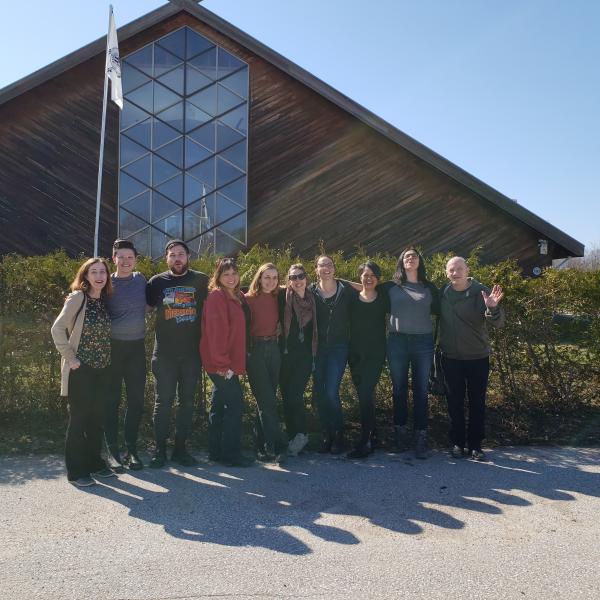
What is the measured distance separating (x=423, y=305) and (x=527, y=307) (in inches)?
61.7

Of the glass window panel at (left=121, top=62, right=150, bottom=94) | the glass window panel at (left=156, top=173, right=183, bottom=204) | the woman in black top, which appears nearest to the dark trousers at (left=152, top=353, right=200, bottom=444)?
the woman in black top

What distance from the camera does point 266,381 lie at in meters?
4.76

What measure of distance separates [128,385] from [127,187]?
9.88 m

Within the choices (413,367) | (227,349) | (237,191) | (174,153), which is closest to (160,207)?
(174,153)

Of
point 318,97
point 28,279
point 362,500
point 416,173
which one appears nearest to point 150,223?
point 318,97

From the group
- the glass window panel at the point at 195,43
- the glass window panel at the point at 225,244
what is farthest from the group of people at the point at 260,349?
the glass window panel at the point at 195,43

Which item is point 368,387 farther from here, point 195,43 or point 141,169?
point 195,43

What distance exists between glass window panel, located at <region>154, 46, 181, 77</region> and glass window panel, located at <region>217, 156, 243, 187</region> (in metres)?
2.71

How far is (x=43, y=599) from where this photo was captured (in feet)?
8.55

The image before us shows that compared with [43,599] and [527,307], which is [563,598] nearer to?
[43,599]

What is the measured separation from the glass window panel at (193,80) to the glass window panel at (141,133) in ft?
4.59

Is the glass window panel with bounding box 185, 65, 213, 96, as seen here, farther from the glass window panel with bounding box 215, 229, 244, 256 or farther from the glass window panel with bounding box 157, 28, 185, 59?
the glass window panel with bounding box 215, 229, 244, 256

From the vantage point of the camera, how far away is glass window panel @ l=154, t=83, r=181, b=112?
13.8 m

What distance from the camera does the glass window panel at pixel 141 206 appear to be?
1341cm
